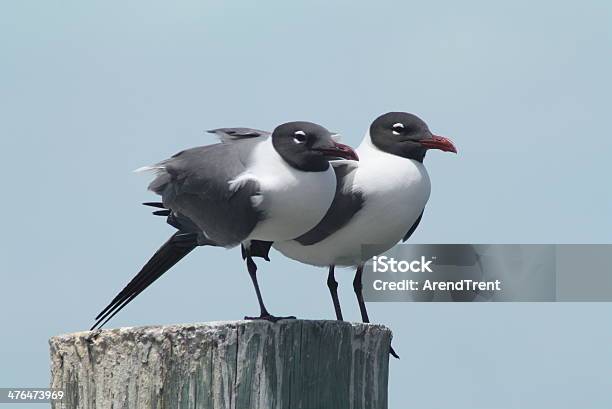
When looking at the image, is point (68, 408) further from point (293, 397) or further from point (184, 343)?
point (293, 397)

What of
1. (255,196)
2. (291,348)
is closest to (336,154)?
(255,196)

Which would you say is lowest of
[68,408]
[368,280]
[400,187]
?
[68,408]

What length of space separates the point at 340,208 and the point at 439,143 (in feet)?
3.16

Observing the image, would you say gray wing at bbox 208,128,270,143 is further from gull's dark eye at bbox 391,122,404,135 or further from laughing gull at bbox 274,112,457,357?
gull's dark eye at bbox 391,122,404,135

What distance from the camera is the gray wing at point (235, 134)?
28.3 ft

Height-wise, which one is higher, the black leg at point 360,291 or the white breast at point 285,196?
the white breast at point 285,196

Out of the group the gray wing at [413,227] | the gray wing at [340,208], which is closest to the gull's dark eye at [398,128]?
the gray wing at [340,208]

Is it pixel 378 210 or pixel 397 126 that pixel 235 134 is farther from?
pixel 397 126

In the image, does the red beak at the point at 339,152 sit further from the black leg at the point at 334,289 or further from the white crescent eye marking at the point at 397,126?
the black leg at the point at 334,289

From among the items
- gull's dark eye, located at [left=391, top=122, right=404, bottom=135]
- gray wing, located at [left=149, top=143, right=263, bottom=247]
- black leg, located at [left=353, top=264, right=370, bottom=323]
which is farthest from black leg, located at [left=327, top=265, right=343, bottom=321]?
A: gray wing, located at [left=149, top=143, right=263, bottom=247]

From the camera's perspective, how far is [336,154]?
8172mm

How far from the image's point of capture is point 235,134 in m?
8.66

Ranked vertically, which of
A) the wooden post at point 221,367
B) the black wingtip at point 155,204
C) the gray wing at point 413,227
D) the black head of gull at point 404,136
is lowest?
the wooden post at point 221,367

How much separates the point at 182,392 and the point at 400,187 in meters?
3.30
